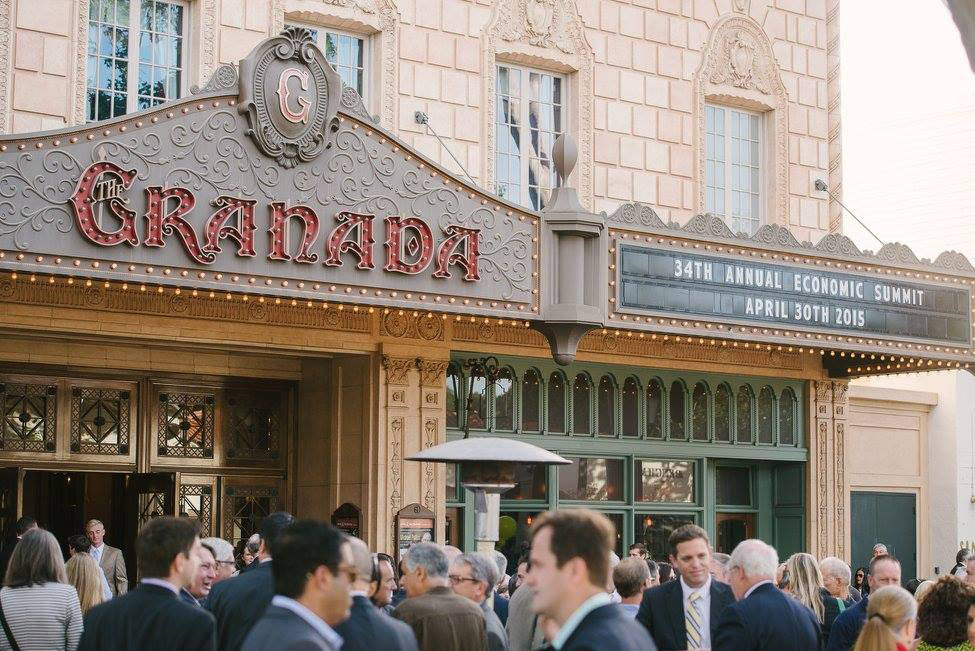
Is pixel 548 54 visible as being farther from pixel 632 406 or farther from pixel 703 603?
pixel 703 603

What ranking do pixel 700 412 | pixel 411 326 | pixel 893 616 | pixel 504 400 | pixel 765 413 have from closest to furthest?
pixel 893 616
pixel 411 326
pixel 504 400
pixel 700 412
pixel 765 413

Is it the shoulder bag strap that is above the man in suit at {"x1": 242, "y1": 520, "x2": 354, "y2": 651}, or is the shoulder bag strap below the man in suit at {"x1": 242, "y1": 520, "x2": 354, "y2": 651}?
below

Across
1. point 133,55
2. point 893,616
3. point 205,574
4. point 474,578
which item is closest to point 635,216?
point 133,55

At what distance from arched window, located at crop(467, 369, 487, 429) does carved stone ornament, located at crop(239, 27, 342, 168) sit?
15.5 feet

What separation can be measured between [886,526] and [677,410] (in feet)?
17.0

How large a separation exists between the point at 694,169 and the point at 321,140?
753 centimetres

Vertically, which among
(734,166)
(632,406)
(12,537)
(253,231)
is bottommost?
(12,537)

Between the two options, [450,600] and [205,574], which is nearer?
[450,600]

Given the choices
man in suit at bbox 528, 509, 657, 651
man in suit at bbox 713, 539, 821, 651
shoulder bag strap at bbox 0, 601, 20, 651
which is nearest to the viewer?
man in suit at bbox 528, 509, 657, 651

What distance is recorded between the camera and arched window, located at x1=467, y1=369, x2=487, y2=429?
1931 centimetres

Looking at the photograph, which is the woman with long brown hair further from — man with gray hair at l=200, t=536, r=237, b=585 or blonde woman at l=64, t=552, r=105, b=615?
blonde woman at l=64, t=552, r=105, b=615

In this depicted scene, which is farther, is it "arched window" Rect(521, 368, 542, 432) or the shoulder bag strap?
"arched window" Rect(521, 368, 542, 432)

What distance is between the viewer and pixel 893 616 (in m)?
7.57

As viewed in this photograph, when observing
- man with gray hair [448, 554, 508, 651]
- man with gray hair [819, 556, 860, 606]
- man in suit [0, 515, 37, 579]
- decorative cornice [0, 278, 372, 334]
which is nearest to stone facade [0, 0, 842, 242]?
decorative cornice [0, 278, 372, 334]
